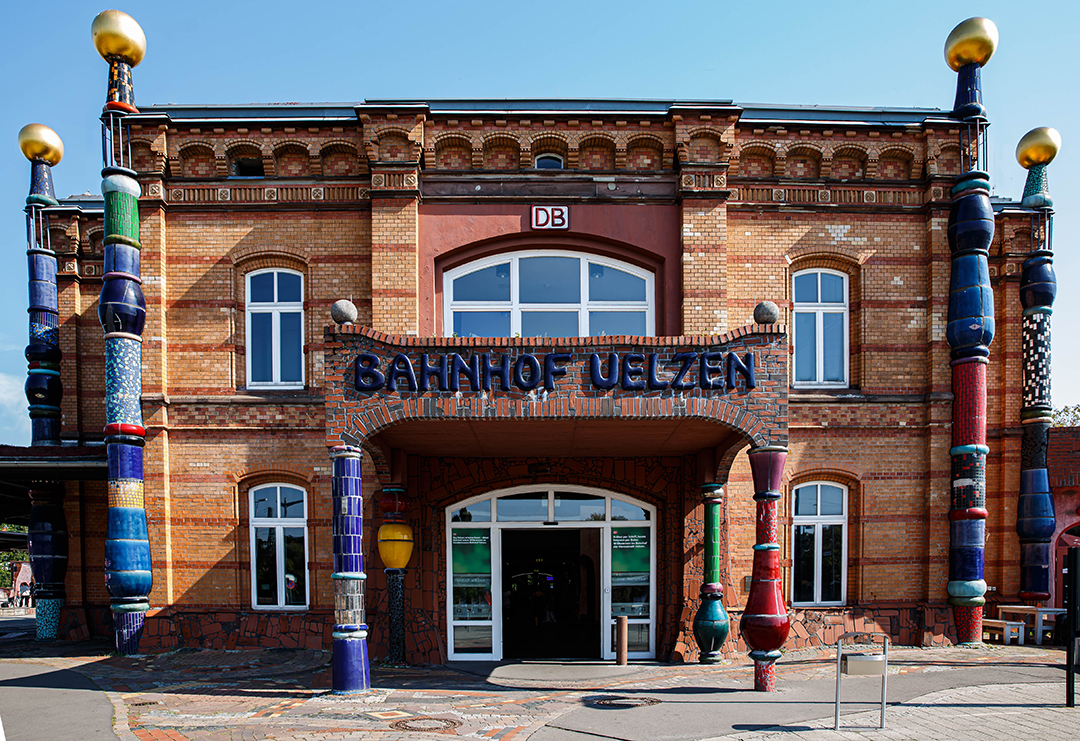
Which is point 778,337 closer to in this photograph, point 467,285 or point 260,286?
point 467,285

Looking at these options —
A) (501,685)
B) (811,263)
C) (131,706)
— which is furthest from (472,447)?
(811,263)

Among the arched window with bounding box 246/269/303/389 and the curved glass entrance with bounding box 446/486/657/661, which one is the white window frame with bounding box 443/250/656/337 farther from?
the curved glass entrance with bounding box 446/486/657/661

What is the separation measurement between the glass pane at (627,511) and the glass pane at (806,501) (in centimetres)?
265

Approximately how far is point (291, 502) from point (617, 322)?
6.33 metres

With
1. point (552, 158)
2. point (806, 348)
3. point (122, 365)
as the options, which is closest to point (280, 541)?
point (122, 365)

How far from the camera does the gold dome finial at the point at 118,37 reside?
41.1ft

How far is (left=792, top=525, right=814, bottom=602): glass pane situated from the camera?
42.3 ft

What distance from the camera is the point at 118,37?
12602 millimetres

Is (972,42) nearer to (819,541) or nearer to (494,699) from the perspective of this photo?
(819,541)

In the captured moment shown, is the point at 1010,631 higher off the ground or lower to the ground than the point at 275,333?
lower

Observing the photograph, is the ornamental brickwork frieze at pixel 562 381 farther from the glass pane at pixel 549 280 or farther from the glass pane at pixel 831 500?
the glass pane at pixel 831 500

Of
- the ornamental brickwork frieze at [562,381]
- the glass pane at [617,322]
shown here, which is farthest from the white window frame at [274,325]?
the glass pane at [617,322]

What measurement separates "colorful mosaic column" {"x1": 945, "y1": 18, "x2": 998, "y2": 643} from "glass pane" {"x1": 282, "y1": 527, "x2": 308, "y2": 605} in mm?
10734

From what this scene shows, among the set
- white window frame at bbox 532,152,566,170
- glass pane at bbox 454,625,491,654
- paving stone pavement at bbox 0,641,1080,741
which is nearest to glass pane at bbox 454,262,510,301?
white window frame at bbox 532,152,566,170
